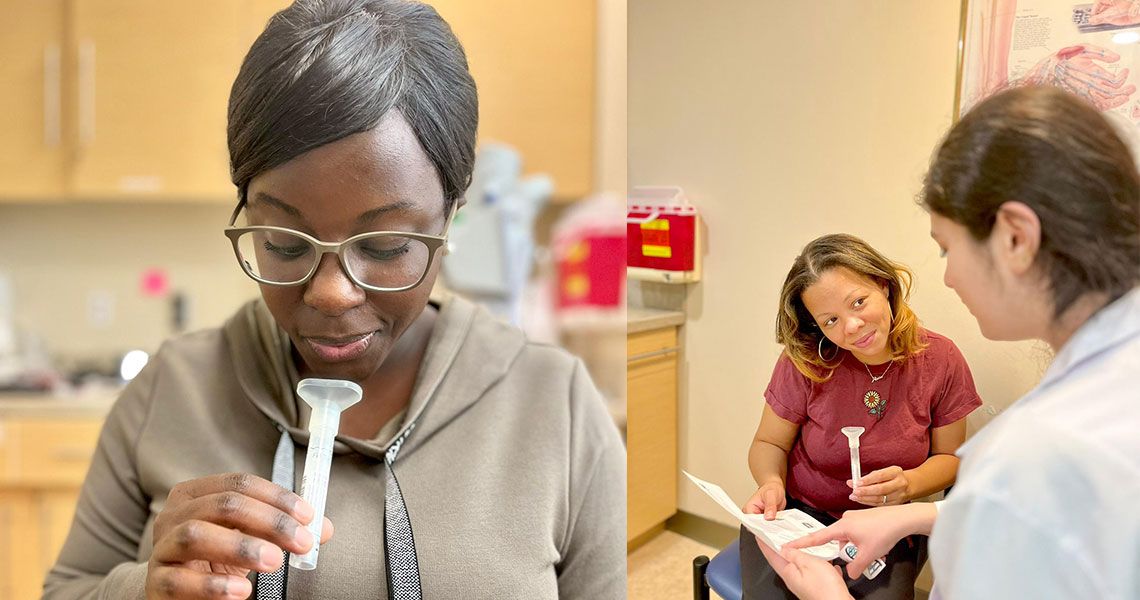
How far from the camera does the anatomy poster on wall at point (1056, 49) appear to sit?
451mm

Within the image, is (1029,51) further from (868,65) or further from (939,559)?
(939,559)

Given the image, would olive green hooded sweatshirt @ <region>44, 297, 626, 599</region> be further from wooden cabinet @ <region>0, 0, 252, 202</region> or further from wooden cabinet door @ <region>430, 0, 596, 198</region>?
wooden cabinet @ <region>0, 0, 252, 202</region>

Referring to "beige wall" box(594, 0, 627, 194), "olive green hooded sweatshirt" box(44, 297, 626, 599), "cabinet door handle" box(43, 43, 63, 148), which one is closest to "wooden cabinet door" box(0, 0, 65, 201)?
"cabinet door handle" box(43, 43, 63, 148)

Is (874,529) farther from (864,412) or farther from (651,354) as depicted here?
(651,354)

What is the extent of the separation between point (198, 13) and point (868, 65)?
0.66 m

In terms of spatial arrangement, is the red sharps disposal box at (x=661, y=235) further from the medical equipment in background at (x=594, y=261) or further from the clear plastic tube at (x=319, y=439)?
the clear plastic tube at (x=319, y=439)

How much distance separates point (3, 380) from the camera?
107 centimetres

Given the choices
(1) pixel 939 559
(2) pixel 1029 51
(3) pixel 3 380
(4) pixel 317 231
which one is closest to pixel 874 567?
(1) pixel 939 559

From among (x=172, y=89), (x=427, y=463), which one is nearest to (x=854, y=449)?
(x=427, y=463)

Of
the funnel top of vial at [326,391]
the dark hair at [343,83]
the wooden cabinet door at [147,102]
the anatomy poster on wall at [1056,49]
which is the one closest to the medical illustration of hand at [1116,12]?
the anatomy poster on wall at [1056,49]

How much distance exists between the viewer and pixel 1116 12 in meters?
0.46

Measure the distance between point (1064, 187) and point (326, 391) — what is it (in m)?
0.49

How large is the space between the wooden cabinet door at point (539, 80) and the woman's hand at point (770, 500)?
11.1 inches

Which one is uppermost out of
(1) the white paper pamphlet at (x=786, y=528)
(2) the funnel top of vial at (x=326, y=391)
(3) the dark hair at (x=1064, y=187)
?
(3) the dark hair at (x=1064, y=187)
